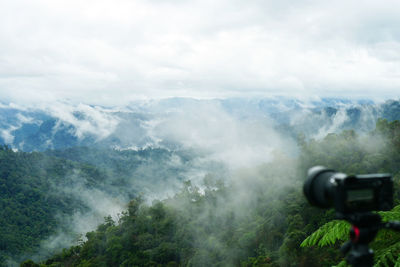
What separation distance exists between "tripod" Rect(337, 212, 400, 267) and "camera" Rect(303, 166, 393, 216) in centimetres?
5

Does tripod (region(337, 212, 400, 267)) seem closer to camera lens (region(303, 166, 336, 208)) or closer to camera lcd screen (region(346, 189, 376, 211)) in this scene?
camera lcd screen (region(346, 189, 376, 211))

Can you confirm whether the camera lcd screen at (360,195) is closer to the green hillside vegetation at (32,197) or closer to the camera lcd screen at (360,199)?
the camera lcd screen at (360,199)

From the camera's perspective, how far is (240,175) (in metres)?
61.0

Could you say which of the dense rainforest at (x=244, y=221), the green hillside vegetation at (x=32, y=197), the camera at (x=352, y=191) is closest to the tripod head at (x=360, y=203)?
the camera at (x=352, y=191)

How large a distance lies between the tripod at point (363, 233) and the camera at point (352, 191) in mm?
49

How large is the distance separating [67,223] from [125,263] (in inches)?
2937

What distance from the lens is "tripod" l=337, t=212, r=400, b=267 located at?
2.19 m

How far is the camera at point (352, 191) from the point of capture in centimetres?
217

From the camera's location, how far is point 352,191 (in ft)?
7.19

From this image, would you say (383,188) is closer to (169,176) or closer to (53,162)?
(53,162)

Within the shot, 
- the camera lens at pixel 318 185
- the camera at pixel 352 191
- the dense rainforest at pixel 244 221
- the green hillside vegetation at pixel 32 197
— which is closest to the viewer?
the camera at pixel 352 191

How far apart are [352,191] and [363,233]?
0.32 meters

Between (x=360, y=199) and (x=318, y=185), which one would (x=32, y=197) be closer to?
(x=318, y=185)

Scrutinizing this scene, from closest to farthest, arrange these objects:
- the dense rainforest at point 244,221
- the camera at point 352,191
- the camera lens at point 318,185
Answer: the camera at point 352,191, the camera lens at point 318,185, the dense rainforest at point 244,221
